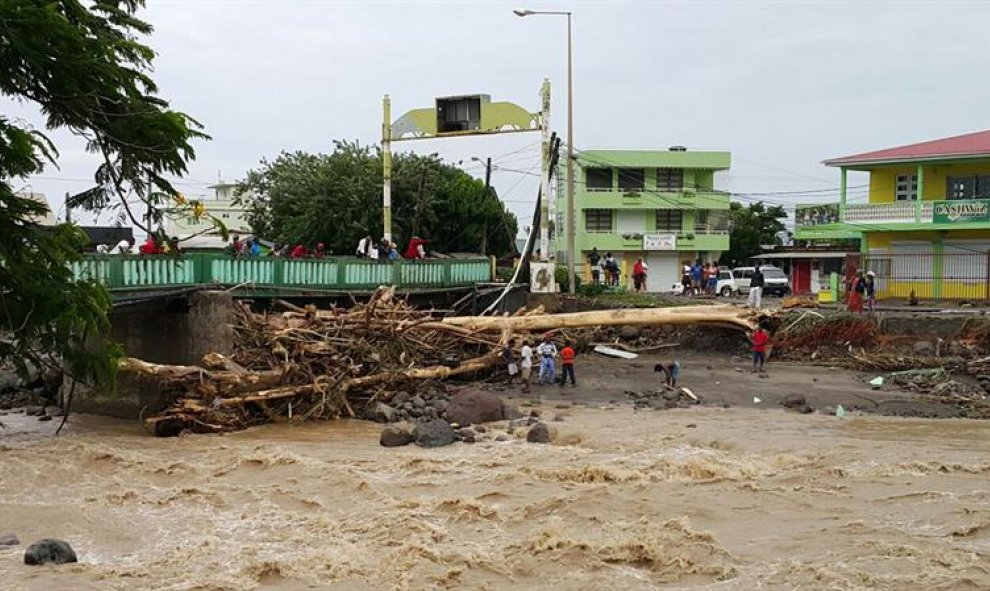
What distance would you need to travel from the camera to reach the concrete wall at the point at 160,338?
21578 millimetres

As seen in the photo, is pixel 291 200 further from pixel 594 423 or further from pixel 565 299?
pixel 594 423

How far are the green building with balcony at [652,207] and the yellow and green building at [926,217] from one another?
18456 mm

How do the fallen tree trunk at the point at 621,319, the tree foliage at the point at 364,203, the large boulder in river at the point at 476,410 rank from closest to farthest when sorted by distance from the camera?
the large boulder in river at the point at 476,410 → the fallen tree trunk at the point at 621,319 → the tree foliage at the point at 364,203

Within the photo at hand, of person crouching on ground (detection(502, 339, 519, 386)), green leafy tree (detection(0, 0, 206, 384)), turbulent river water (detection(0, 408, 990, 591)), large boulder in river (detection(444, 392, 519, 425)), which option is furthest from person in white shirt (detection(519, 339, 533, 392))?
green leafy tree (detection(0, 0, 206, 384))

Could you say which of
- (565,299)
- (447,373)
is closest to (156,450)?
(447,373)

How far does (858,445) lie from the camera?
1697cm

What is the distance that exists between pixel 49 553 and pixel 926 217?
3175cm

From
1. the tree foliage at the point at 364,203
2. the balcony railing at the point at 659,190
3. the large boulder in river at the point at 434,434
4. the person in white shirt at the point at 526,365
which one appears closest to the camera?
the large boulder in river at the point at 434,434

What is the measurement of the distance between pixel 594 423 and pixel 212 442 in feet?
25.3

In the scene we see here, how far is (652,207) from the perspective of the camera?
55.9 metres

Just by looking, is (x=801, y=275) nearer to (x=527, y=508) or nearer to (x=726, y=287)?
(x=726, y=287)

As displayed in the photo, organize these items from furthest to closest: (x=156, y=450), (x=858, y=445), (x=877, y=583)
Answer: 1. (x=156, y=450)
2. (x=858, y=445)
3. (x=877, y=583)

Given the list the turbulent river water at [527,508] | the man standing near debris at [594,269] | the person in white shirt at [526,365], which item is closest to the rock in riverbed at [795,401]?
the turbulent river water at [527,508]

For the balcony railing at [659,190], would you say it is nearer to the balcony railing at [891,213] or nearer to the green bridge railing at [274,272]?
the balcony railing at [891,213]
